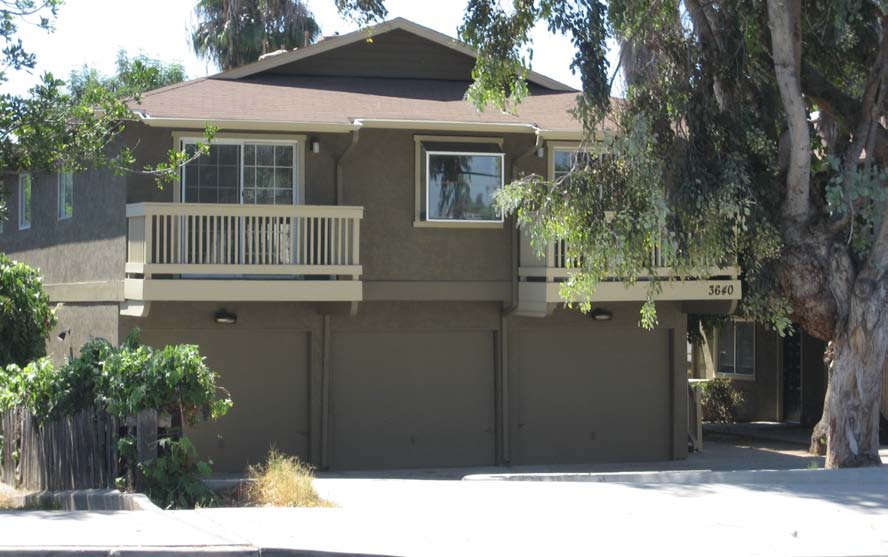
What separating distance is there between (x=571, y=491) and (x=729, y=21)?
22.6 feet

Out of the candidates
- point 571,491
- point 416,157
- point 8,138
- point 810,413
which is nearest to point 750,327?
point 810,413

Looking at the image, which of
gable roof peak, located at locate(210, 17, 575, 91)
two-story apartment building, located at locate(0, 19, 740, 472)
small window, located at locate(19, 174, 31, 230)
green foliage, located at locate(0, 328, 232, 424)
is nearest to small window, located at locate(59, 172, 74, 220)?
two-story apartment building, located at locate(0, 19, 740, 472)

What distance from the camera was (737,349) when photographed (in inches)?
1189

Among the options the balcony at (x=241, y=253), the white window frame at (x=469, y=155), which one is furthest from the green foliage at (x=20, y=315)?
the white window frame at (x=469, y=155)

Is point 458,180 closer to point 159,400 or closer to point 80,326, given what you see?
point 80,326

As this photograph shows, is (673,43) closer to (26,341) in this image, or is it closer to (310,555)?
(310,555)

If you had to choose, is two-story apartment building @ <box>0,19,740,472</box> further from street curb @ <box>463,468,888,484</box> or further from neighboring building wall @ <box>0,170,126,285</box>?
street curb @ <box>463,468,888,484</box>

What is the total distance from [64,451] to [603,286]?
937 cm

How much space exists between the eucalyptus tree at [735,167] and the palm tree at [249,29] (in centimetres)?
2144

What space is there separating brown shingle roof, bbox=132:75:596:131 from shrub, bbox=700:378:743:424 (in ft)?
31.6

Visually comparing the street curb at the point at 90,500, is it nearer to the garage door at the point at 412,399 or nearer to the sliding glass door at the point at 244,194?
the sliding glass door at the point at 244,194

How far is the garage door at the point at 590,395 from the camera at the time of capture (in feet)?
69.3

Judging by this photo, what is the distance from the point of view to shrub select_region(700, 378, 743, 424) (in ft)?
96.4

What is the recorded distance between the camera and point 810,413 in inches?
1071
